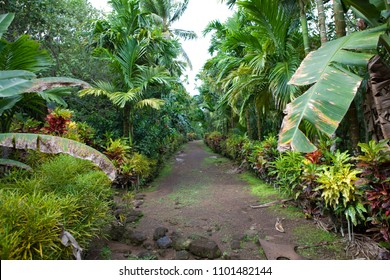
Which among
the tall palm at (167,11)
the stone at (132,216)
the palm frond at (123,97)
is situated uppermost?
the tall palm at (167,11)

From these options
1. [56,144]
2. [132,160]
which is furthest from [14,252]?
[132,160]

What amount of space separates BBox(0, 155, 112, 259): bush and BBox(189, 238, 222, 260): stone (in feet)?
4.17

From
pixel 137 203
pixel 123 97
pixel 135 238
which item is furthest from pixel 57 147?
pixel 123 97

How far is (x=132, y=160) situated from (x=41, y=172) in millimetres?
3137

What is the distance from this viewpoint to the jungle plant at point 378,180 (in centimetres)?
279

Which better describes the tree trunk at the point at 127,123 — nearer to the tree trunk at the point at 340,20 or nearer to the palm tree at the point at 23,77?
the palm tree at the point at 23,77

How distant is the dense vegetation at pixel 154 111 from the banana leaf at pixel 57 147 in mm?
12

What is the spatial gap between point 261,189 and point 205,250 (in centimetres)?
369

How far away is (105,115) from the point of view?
804 cm

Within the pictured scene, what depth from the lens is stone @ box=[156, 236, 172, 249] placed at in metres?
3.56

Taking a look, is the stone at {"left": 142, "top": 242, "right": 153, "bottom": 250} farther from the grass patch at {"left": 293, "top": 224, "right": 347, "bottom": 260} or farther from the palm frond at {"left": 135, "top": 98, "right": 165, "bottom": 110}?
the palm frond at {"left": 135, "top": 98, "right": 165, "bottom": 110}

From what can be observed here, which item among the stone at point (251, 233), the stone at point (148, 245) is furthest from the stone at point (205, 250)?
the stone at point (251, 233)

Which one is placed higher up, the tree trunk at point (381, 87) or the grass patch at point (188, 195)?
the tree trunk at point (381, 87)

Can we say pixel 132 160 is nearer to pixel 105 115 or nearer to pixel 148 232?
pixel 105 115
